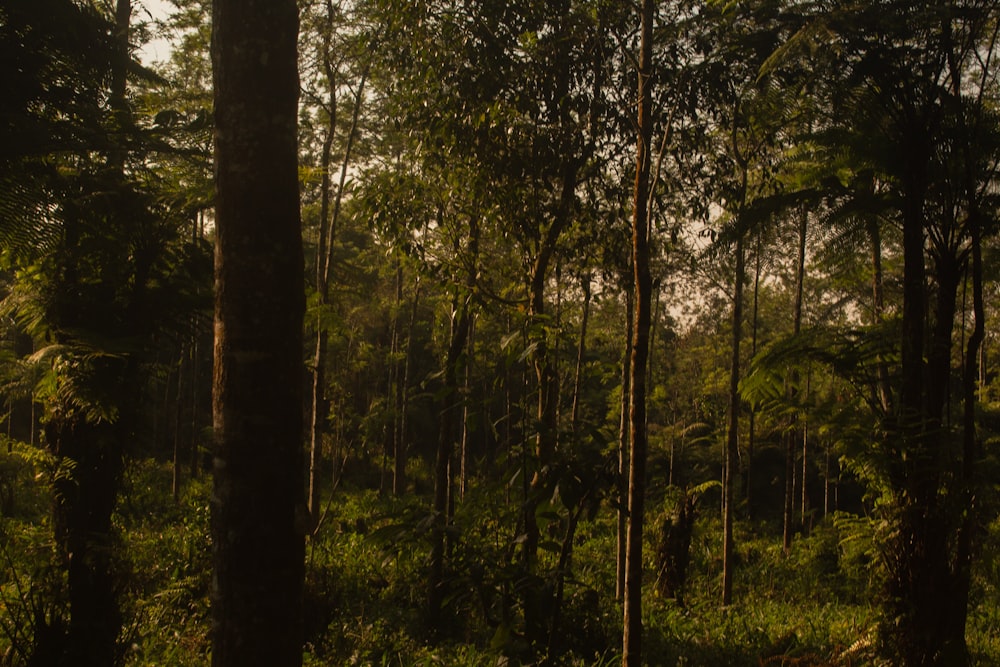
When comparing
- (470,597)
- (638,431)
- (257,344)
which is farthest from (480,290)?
(257,344)

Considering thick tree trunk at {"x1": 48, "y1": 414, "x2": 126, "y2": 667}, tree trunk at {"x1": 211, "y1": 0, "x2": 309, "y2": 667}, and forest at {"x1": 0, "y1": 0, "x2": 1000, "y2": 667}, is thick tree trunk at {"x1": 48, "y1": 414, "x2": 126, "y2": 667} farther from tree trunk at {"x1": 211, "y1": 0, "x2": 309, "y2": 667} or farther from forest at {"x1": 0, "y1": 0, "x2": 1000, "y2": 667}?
tree trunk at {"x1": 211, "y1": 0, "x2": 309, "y2": 667}

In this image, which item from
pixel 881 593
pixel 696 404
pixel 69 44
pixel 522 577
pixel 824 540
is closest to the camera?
pixel 522 577

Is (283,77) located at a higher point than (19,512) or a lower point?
higher

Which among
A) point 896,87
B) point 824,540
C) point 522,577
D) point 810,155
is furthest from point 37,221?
point 824,540

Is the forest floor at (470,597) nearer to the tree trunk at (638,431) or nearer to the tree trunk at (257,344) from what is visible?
the tree trunk at (638,431)

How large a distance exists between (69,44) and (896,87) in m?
6.40

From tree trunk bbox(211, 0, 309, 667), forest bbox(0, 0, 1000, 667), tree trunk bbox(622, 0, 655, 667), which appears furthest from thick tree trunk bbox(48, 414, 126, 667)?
tree trunk bbox(622, 0, 655, 667)

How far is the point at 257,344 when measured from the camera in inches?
94.3

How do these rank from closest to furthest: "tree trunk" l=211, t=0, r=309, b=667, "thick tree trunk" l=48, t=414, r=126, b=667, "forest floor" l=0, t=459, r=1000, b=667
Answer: "tree trunk" l=211, t=0, r=309, b=667 < "forest floor" l=0, t=459, r=1000, b=667 < "thick tree trunk" l=48, t=414, r=126, b=667

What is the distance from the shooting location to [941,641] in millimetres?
5246

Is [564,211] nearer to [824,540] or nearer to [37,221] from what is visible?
[37,221]

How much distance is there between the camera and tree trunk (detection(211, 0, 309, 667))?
2330mm

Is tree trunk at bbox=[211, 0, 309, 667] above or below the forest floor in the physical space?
above

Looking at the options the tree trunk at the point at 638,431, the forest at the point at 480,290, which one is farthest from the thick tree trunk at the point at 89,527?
the tree trunk at the point at 638,431
